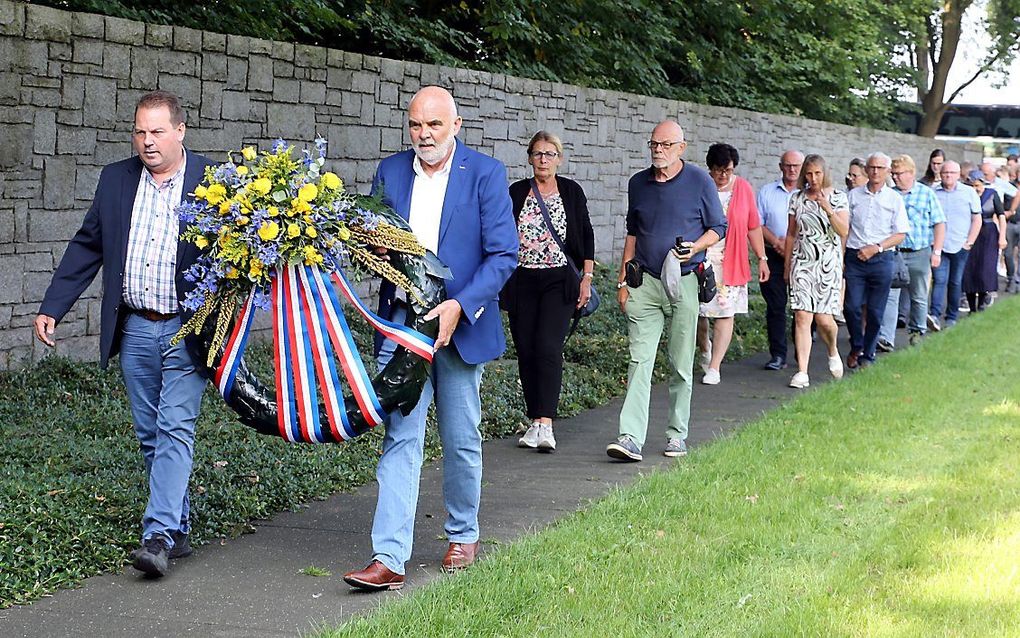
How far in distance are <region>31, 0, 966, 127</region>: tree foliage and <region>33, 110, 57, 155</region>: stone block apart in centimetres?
163

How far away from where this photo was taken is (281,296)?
5.52m

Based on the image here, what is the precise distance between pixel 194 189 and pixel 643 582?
7.83ft

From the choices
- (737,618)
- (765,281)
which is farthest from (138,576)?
(765,281)

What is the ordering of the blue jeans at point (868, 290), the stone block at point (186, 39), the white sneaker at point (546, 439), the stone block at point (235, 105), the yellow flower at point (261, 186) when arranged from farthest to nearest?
the blue jeans at point (868, 290)
the stone block at point (235, 105)
the stone block at point (186, 39)
the white sneaker at point (546, 439)
the yellow flower at point (261, 186)

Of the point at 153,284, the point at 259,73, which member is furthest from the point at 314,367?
the point at 259,73

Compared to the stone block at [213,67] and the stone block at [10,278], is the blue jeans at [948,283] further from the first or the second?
the stone block at [10,278]

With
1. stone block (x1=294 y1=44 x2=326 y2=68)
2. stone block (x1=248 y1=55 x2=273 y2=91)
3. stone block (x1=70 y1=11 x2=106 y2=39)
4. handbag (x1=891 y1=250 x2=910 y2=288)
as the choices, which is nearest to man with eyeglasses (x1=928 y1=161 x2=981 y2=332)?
handbag (x1=891 y1=250 x2=910 y2=288)

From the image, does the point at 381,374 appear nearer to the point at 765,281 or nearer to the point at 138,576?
the point at 138,576

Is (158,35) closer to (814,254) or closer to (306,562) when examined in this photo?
(814,254)

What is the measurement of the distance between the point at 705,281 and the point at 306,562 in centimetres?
368

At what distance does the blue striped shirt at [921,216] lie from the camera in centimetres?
1426

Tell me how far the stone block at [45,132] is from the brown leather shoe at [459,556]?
5.04 meters

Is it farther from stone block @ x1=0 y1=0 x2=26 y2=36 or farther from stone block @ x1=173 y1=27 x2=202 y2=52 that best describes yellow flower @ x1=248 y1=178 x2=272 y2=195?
stone block @ x1=173 y1=27 x2=202 y2=52

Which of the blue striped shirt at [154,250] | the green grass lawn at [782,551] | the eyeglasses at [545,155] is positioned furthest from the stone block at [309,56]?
the blue striped shirt at [154,250]
